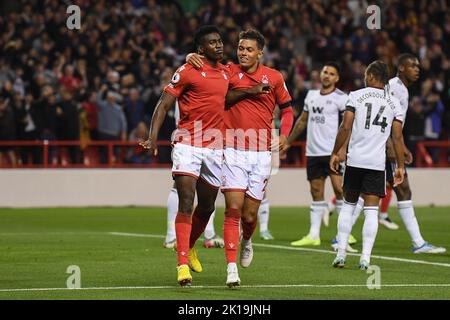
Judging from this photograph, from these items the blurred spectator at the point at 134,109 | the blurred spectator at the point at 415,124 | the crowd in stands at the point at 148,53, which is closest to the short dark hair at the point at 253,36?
the crowd in stands at the point at 148,53

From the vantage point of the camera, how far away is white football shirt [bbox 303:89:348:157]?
17750 mm

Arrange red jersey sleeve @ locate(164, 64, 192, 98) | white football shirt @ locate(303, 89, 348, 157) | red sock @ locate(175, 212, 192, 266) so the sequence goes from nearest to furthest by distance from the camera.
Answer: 1. red sock @ locate(175, 212, 192, 266)
2. red jersey sleeve @ locate(164, 64, 192, 98)
3. white football shirt @ locate(303, 89, 348, 157)

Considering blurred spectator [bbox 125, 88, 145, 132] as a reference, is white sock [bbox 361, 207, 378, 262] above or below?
below

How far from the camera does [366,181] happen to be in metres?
13.7

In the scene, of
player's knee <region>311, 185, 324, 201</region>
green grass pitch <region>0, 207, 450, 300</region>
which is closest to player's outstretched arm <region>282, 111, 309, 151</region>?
player's knee <region>311, 185, 324, 201</region>

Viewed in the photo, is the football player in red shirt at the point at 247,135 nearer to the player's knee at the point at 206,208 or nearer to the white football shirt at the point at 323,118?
the player's knee at the point at 206,208

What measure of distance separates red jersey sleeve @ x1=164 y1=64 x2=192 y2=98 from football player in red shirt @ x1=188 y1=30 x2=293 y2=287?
0.16 metres

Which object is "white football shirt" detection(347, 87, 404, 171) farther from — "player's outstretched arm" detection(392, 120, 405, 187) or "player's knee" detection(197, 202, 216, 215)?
"player's knee" detection(197, 202, 216, 215)

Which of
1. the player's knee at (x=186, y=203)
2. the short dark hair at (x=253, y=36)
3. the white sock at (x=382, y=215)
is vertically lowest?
the white sock at (x=382, y=215)

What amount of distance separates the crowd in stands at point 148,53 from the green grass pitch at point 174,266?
5654 mm

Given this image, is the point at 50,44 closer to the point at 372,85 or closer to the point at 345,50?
the point at 345,50

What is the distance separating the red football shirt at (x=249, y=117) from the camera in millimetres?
12326

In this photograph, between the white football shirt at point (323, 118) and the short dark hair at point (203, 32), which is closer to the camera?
the short dark hair at point (203, 32)
